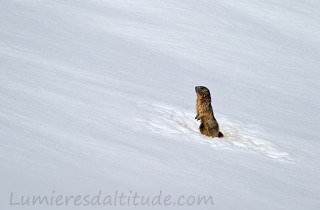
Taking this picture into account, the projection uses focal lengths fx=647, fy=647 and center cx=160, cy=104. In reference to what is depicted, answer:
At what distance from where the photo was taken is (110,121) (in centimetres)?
614

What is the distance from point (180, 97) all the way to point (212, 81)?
176cm

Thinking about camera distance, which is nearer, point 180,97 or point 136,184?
point 136,184

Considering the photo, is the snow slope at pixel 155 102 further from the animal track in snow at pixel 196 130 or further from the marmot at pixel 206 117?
the marmot at pixel 206 117

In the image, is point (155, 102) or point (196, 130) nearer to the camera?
point (196, 130)

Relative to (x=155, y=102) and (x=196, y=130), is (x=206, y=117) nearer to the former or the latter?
(x=196, y=130)

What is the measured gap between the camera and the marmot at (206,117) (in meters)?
6.88

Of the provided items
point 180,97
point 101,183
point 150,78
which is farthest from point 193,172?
point 150,78

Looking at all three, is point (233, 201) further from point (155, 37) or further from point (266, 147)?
point (155, 37)

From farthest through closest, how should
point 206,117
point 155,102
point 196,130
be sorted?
→ point 155,102, point 196,130, point 206,117

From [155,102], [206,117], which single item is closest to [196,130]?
[206,117]

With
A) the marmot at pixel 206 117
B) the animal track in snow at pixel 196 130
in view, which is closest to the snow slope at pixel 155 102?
the animal track in snow at pixel 196 130

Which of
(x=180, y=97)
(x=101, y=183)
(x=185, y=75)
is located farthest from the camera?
(x=185, y=75)

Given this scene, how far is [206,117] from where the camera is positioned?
6.95 meters

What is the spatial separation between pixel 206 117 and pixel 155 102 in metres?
0.81
